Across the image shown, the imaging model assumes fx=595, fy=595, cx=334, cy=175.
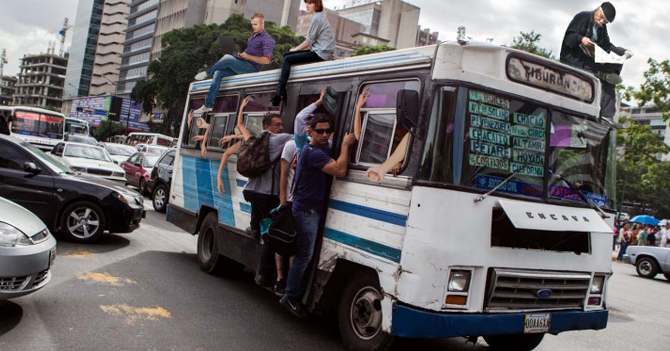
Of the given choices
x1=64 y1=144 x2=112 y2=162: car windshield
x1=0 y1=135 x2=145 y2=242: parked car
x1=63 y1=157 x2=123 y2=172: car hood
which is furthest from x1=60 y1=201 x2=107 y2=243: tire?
x1=64 y1=144 x2=112 y2=162: car windshield

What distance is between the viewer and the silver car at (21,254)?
16.8 feet

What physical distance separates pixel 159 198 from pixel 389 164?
12.1 m

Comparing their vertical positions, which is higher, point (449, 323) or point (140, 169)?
point (140, 169)

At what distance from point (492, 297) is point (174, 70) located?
1841 inches

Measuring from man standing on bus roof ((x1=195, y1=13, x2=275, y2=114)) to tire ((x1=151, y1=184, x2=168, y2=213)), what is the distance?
22.9 ft

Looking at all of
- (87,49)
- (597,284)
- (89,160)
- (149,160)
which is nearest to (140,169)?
(149,160)

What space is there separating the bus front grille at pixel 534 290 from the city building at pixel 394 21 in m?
106

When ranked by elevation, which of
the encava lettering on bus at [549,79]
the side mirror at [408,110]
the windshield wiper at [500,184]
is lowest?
the windshield wiper at [500,184]

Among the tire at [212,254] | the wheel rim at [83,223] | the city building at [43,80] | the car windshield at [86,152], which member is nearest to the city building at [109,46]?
the city building at [43,80]

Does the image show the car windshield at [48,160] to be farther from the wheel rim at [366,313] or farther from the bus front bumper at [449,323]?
the bus front bumper at [449,323]

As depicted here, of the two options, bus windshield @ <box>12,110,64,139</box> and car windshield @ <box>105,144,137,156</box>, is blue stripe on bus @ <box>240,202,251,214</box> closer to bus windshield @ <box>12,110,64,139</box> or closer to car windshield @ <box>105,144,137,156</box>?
car windshield @ <box>105,144,137,156</box>

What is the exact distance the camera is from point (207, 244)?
867cm

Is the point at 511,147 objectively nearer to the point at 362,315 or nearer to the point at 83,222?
the point at 362,315

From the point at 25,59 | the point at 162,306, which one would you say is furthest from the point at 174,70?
the point at 25,59
